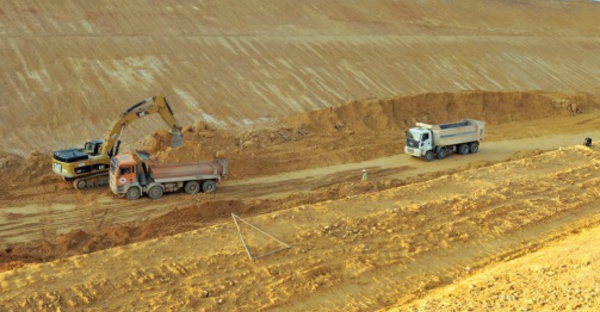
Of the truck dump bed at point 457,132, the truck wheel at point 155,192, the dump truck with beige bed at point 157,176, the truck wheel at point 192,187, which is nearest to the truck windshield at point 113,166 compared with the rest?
the dump truck with beige bed at point 157,176

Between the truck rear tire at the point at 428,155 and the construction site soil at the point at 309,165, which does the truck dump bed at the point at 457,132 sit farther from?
the construction site soil at the point at 309,165

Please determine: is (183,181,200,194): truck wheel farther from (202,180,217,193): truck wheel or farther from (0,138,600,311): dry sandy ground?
(0,138,600,311): dry sandy ground

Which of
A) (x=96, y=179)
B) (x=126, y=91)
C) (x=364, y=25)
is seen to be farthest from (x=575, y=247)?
(x=364, y=25)

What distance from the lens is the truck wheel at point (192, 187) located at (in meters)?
21.3

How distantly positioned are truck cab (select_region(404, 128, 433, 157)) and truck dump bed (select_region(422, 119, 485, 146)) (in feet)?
0.99

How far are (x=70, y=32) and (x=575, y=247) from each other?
27.6m

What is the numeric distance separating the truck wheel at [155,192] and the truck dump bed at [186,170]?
13.0 inches

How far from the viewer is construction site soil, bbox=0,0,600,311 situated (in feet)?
43.4

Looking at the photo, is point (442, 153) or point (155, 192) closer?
point (155, 192)

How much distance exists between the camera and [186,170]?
21188 millimetres

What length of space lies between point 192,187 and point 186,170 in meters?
0.63

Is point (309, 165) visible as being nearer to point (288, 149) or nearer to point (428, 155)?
point (288, 149)

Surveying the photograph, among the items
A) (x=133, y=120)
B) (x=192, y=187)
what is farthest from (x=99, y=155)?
(x=192, y=187)

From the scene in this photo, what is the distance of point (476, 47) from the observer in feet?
144
